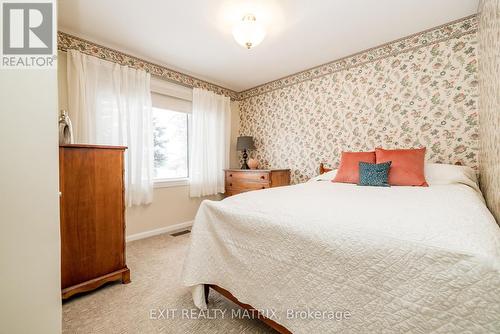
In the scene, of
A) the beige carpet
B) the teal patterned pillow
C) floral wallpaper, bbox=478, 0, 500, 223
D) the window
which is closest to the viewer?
the beige carpet

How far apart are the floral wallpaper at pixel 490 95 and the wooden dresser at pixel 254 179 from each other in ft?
7.11

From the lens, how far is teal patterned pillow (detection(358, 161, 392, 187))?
2.07 meters

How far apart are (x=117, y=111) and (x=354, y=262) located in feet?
9.32

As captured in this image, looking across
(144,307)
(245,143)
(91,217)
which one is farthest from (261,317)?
(245,143)

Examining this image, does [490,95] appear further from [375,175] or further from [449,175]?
[375,175]

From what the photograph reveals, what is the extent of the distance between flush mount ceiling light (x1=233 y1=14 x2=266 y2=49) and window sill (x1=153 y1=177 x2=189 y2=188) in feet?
6.94

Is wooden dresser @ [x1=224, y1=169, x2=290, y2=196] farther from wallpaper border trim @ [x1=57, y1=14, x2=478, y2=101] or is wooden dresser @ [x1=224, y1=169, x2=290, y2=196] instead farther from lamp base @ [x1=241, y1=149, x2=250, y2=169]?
wallpaper border trim @ [x1=57, y1=14, x2=478, y2=101]

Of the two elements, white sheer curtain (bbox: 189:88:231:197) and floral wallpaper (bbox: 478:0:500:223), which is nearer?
floral wallpaper (bbox: 478:0:500:223)

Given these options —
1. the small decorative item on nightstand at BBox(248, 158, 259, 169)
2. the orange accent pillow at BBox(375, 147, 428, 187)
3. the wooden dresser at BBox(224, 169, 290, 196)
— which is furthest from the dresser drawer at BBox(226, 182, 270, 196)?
the orange accent pillow at BBox(375, 147, 428, 187)

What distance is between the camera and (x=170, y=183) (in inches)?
128

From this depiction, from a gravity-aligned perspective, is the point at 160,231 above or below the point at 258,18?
below

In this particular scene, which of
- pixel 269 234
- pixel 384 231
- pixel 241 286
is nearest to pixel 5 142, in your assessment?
pixel 269 234

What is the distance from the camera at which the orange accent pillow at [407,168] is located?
2.00 metres

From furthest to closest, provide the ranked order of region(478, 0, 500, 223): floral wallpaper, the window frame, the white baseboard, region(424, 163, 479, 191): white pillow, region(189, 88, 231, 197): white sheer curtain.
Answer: region(189, 88, 231, 197): white sheer curtain < the window frame < the white baseboard < region(424, 163, 479, 191): white pillow < region(478, 0, 500, 223): floral wallpaper
